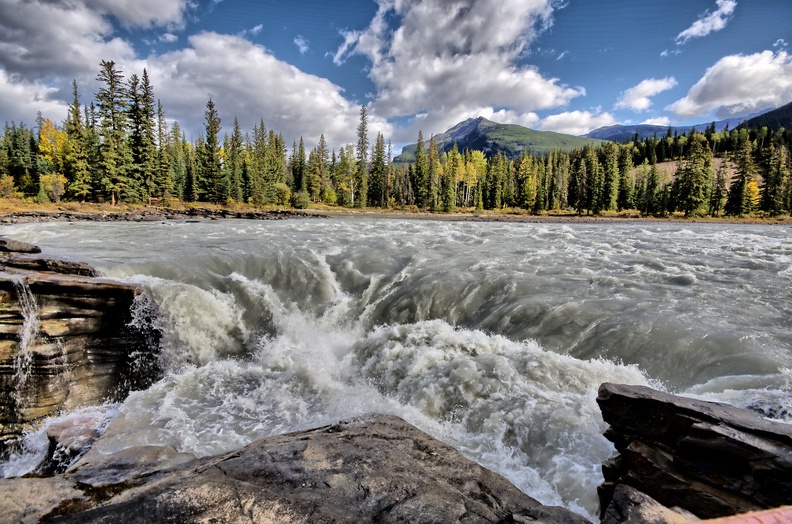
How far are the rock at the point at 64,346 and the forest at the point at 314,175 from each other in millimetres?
56210

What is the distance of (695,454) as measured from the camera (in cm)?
367

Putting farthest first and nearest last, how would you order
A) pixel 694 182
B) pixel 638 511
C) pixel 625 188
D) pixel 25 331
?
pixel 625 188 < pixel 694 182 < pixel 25 331 < pixel 638 511

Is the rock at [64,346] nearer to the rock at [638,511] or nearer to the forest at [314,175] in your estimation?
the rock at [638,511]

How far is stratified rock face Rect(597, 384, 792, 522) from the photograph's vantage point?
3203 mm

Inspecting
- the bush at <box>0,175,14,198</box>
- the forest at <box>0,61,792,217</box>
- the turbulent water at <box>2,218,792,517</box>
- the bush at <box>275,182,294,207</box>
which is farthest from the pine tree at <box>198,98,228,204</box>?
the turbulent water at <box>2,218,792,517</box>

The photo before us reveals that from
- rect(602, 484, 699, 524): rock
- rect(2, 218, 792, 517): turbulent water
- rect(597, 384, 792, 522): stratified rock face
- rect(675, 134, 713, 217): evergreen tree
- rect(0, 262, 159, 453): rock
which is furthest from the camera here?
rect(675, 134, 713, 217): evergreen tree

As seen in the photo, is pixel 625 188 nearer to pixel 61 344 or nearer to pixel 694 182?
pixel 694 182

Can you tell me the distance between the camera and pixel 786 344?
316 inches

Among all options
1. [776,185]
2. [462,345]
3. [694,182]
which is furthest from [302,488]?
[776,185]

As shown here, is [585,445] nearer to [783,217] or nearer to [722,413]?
[722,413]

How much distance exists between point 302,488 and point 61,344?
8.32 m

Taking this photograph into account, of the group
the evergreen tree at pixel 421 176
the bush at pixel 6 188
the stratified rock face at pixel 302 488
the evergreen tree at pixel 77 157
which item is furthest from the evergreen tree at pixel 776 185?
the bush at pixel 6 188

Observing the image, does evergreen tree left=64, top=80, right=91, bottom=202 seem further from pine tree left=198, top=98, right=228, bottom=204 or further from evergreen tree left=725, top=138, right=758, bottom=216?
evergreen tree left=725, top=138, right=758, bottom=216

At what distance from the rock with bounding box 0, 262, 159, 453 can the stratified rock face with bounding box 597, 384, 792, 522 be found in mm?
10381
